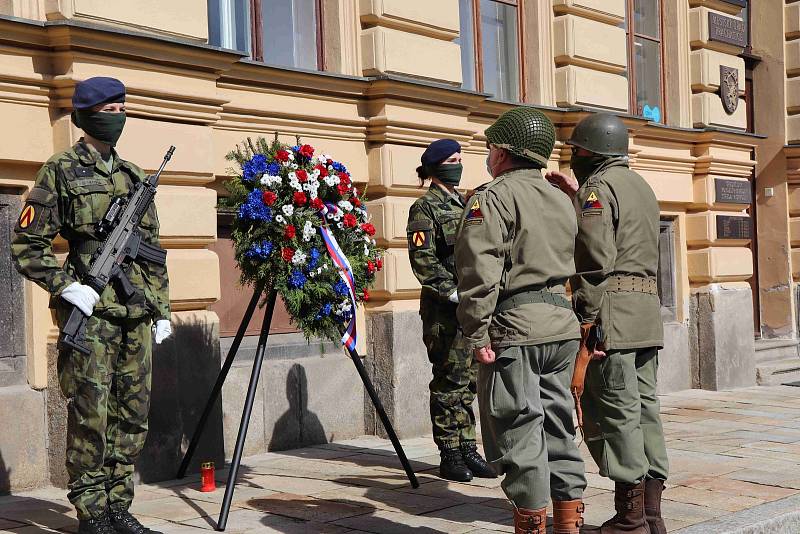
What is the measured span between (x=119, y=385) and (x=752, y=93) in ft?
36.8

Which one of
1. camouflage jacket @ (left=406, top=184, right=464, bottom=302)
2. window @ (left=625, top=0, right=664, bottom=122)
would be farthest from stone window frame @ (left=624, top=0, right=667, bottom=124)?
camouflage jacket @ (left=406, top=184, right=464, bottom=302)

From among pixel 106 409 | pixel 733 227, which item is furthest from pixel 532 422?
pixel 733 227

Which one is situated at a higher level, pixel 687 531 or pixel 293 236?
pixel 293 236

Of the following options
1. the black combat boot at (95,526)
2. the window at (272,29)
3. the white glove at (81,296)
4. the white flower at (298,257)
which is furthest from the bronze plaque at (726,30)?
the black combat boot at (95,526)

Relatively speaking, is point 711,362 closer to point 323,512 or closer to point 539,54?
point 539,54

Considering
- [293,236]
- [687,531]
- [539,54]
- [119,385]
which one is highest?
[539,54]

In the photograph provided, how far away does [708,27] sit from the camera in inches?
→ 457

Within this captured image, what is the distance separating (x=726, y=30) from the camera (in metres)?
11.8

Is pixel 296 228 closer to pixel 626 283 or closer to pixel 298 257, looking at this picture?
pixel 298 257

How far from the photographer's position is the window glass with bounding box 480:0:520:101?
9.77 meters

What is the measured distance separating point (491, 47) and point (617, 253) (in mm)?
5092

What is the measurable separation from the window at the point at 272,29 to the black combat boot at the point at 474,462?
314 cm

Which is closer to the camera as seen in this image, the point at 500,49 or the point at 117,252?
the point at 117,252

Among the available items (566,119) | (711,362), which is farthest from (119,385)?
(711,362)
